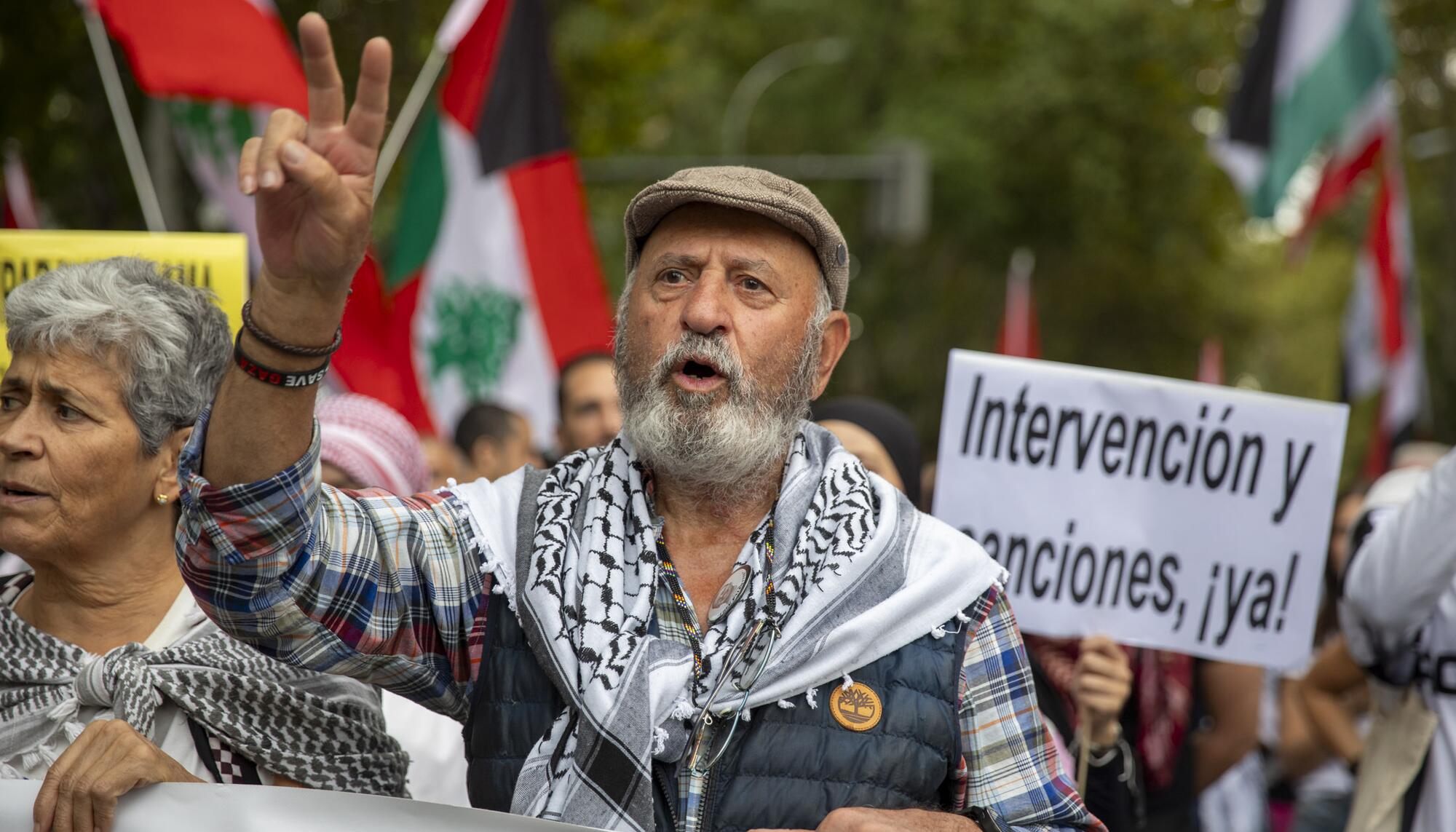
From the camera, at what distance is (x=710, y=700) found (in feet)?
7.99

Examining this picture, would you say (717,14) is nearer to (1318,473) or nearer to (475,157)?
(475,157)

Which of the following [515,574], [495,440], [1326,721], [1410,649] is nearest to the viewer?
[515,574]

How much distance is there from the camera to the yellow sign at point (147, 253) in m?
3.59

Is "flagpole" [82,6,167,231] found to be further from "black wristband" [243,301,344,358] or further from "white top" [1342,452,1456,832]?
"white top" [1342,452,1456,832]

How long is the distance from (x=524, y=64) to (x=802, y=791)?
534cm

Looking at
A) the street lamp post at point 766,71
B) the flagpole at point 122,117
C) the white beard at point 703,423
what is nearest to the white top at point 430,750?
the white beard at point 703,423

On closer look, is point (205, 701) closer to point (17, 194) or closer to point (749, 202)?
point (749, 202)

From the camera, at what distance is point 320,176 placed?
203cm

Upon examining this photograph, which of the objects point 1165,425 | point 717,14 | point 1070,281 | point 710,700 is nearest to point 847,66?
point 717,14

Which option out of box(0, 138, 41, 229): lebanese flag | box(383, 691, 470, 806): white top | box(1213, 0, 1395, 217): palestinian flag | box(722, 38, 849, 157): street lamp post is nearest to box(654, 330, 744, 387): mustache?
box(383, 691, 470, 806): white top

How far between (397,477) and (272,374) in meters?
2.04

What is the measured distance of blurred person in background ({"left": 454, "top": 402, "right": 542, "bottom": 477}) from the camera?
6.44m

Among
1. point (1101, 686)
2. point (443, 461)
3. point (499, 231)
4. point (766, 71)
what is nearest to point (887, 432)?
point (1101, 686)

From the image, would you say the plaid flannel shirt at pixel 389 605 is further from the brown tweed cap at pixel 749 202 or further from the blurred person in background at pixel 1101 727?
the blurred person in background at pixel 1101 727
